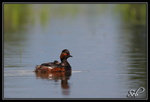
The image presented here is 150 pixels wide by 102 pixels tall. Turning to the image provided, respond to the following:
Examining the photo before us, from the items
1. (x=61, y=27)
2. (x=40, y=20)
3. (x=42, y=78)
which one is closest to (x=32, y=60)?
(x=42, y=78)

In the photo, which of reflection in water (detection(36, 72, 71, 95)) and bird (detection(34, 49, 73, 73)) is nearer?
reflection in water (detection(36, 72, 71, 95))

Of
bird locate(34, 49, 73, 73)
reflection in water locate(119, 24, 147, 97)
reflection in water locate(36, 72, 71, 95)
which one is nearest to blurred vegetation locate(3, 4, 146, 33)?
reflection in water locate(119, 24, 147, 97)

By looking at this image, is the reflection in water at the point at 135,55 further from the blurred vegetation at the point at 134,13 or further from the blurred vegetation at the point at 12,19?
the blurred vegetation at the point at 12,19

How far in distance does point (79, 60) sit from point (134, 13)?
22552mm

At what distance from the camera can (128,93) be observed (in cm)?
1333

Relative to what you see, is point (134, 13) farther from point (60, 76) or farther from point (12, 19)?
point (60, 76)

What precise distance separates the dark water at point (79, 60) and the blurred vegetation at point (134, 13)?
11.2ft

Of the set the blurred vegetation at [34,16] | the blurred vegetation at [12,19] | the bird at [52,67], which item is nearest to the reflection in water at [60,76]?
the bird at [52,67]

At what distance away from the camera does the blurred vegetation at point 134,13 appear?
118 feet

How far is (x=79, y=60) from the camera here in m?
18.6

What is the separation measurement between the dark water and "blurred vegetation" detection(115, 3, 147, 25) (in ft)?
11.2

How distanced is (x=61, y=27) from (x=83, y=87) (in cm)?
1812

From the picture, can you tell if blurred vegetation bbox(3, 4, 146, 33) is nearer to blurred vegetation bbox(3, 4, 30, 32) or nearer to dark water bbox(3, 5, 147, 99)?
blurred vegetation bbox(3, 4, 30, 32)

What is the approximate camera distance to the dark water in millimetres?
13727
